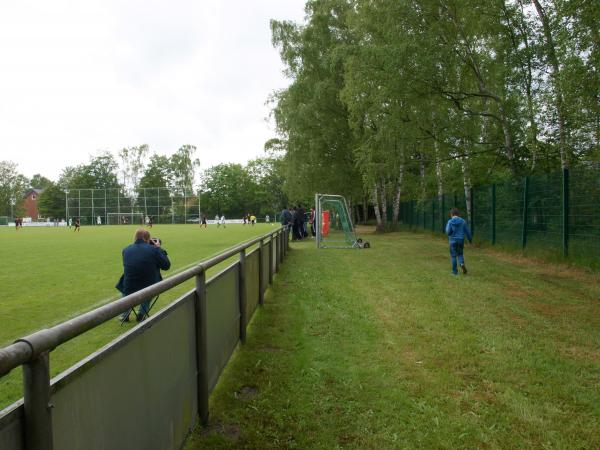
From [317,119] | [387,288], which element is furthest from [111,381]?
[317,119]

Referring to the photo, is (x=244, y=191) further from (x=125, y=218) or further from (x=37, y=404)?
(x=37, y=404)

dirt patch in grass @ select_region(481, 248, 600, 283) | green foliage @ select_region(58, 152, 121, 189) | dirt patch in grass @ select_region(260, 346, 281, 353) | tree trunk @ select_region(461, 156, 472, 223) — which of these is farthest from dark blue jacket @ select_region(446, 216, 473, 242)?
green foliage @ select_region(58, 152, 121, 189)

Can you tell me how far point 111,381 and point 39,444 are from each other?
556 mm

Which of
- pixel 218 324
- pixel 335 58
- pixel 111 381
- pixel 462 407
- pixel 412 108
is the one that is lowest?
pixel 462 407

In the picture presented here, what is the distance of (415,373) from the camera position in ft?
15.4

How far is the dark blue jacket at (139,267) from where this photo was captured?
21.5ft

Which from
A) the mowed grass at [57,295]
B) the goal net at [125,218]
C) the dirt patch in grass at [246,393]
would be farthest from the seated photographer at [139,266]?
the goal net at [125,218]

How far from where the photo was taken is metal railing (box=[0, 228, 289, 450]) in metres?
1.43

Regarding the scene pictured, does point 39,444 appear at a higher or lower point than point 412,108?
lower

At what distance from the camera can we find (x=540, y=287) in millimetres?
9367

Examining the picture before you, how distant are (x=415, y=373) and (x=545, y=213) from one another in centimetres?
1064

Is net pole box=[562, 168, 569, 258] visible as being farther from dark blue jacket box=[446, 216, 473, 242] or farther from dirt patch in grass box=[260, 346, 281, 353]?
dirt patch in grass box=[260, 346, 281, 353]

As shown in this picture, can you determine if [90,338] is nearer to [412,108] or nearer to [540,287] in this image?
[540,287]

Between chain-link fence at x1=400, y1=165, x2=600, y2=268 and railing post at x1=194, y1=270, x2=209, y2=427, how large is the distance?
10088 millimetres
